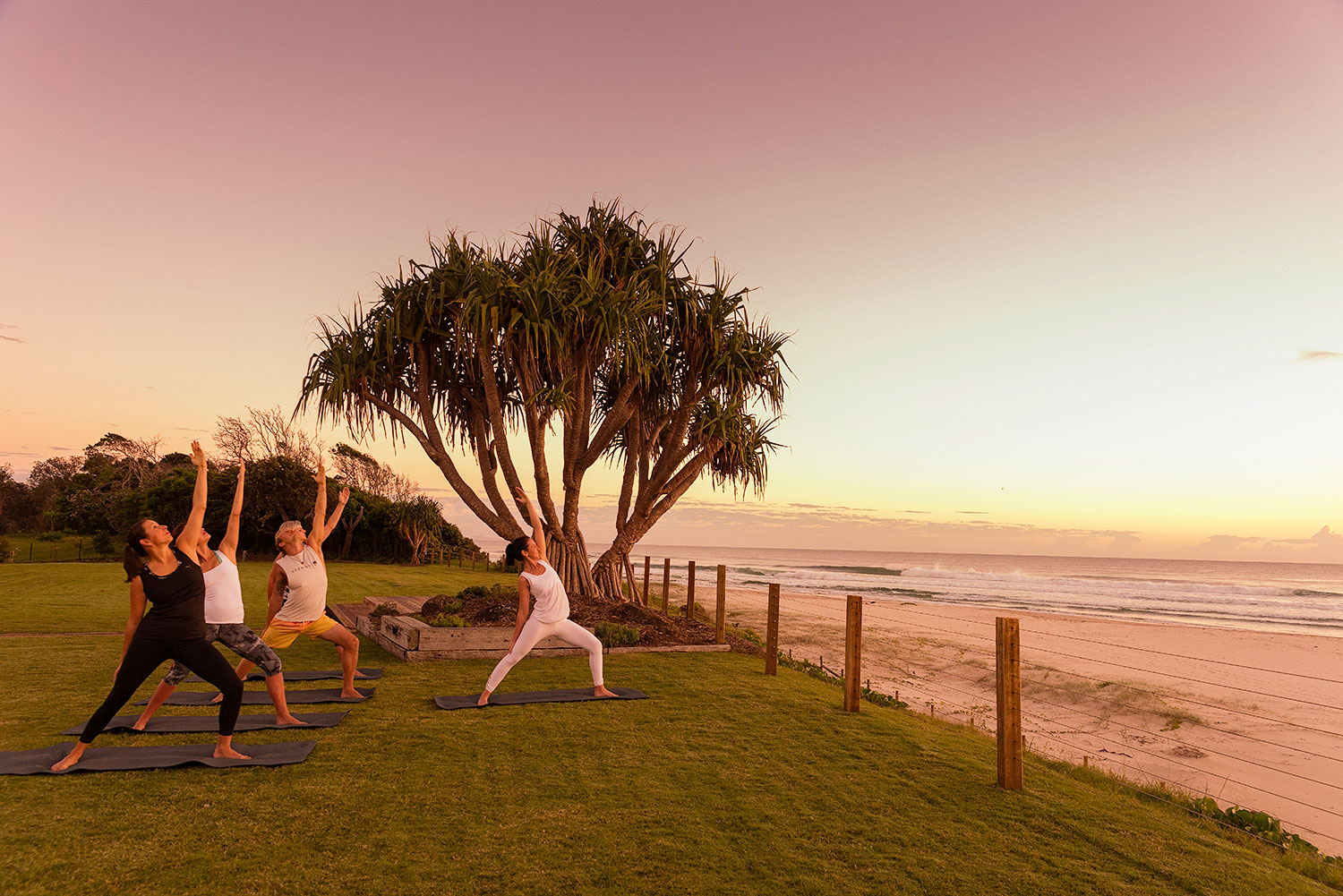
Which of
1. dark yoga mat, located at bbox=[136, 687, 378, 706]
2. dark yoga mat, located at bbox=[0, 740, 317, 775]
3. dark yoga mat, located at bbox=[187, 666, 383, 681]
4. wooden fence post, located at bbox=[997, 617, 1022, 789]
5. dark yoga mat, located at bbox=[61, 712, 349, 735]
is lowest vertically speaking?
dark yoga mat, located at bbox=[187, 666, 383, 681]

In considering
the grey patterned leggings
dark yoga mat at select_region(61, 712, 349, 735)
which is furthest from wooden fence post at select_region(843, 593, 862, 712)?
the grey patterned leggings

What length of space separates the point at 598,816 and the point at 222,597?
344cm

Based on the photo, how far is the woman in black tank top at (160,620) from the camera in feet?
14.7

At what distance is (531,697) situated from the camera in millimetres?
7355

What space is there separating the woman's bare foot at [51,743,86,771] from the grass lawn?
11cm

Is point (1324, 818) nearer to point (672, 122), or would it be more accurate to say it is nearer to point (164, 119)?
point (672, 122)

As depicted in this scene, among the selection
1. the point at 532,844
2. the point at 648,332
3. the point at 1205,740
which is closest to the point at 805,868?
the point at 532,844

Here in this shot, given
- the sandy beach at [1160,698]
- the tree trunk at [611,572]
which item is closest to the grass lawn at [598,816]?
the sandy beach at [1160,698]

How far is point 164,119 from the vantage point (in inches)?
574

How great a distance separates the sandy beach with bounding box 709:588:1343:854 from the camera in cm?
787

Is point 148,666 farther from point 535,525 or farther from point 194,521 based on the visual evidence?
point 535,525

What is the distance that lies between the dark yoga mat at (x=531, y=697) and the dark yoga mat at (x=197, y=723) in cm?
105

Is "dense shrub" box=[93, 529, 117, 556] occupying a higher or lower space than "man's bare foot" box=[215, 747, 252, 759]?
lower

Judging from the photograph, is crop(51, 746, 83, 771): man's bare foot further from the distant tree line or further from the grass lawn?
the distant tree line
